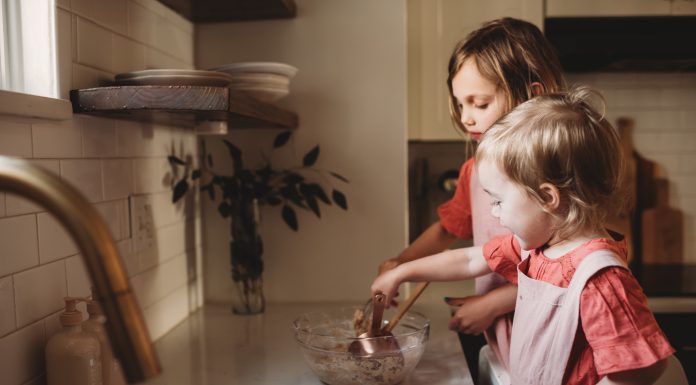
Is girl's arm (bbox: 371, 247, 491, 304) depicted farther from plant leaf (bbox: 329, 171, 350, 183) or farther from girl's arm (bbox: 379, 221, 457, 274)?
plant leaf (bbox: 329, 171, 350, 183)

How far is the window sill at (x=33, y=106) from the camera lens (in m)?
0.76

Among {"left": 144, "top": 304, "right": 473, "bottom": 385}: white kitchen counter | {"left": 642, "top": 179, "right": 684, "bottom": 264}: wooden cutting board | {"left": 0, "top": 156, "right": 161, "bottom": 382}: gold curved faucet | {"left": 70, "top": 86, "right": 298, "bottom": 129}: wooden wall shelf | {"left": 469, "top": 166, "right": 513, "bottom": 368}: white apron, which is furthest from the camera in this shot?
{"left": 642, "top": 179, "right": 684, "bottom": 264}: wooden cutting board

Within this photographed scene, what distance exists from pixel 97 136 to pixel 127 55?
0.68 feet

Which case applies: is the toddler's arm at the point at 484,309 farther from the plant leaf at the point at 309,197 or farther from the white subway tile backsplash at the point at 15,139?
the white subway tile backsplash at the point at 15,139

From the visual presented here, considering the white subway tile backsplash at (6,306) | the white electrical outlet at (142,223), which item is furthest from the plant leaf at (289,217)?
the white subway tile backsplash at (6,306)

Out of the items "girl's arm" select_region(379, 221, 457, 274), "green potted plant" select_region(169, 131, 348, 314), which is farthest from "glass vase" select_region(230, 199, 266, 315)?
"girl's arm" select_region(379, 221, 457, 274)

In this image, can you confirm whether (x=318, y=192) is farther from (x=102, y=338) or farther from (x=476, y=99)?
(x=102, y=338)

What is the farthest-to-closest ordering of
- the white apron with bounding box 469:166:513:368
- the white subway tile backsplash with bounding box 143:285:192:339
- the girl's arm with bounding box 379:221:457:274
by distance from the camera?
1. the girl's arm with bounding box 379:221:457:274
2. the white subway tile backsplash with bounding box 143:285:192:339
3. the white apron with bounding box 469:166:513:368

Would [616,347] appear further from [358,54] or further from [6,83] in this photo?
[358,54]

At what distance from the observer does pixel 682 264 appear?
221 centimetres

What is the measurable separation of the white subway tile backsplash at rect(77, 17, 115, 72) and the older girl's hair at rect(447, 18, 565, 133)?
685 millimetres

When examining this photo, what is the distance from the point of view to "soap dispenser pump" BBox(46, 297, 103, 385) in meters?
0.85

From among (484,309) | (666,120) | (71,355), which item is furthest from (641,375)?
(666,120)

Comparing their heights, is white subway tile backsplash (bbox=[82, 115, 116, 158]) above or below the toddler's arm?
above
